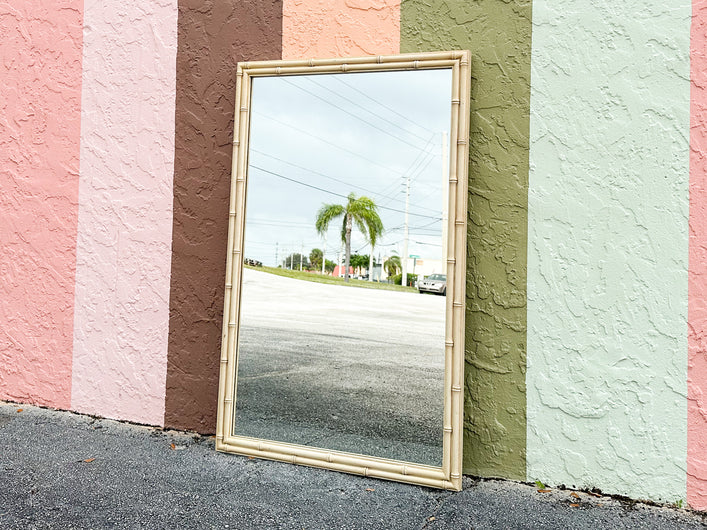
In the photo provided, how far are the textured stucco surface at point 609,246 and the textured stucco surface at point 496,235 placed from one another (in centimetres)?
6

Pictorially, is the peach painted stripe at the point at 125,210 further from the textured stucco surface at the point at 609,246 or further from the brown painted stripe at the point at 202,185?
the textured stucco surface at the point at 609,246

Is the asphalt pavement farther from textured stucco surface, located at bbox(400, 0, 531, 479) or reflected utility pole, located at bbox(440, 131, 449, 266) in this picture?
reflected utility pole, located at bbox(440, 131, 449, 266)

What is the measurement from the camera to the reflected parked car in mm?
2369

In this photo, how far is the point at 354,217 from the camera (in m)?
2.51

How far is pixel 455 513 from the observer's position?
6.75 feet

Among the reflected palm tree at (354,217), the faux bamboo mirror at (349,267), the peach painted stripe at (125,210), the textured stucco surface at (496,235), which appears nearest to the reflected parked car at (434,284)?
the faux bamboo mirror at (349,267)

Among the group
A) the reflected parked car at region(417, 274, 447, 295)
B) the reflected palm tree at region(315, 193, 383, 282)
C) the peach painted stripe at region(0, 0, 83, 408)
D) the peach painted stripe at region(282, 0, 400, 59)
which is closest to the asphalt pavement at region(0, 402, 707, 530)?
the peach painted stripe at region(0, 0, 83, 408)

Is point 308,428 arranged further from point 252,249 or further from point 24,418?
point 24,418

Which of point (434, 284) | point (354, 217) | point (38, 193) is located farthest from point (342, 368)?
point (38, 193)

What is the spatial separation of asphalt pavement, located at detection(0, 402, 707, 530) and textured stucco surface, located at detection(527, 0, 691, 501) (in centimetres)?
20

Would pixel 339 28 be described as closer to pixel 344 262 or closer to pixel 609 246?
pixel 344 262

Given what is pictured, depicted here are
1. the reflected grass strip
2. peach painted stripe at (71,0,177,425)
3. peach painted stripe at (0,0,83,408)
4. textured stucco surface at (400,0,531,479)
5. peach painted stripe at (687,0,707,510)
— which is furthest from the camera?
peach painted stripe at (0,0,83,408)

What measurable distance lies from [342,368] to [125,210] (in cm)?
146

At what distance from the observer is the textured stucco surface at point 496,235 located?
2338 mm
